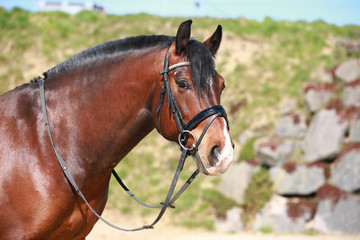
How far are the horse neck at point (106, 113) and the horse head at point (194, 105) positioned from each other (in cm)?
16

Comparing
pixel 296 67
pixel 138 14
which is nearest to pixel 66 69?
pixel 296 67

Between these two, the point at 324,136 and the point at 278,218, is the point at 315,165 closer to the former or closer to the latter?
the point at 324,136

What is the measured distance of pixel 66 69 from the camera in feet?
8.93

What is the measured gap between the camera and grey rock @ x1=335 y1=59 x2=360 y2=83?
11172mm

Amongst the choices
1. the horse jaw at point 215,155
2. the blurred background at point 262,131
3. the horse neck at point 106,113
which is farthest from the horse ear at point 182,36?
the blurred background at point 262,131

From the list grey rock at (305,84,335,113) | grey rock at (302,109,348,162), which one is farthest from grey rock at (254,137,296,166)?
grey rock at (305,84,335,113)

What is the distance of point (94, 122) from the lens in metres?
2.54

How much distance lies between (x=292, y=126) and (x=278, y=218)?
318 centimetres

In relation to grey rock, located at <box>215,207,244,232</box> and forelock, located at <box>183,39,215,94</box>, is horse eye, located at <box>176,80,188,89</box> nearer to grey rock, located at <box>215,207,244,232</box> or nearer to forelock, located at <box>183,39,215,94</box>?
forelock, located at <box>183,39,215,94</box>

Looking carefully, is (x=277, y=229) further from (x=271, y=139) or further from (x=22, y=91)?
(x=22, y=91)

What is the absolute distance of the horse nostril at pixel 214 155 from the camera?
85.2 inches

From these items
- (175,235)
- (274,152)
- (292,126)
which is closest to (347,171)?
(274,152)

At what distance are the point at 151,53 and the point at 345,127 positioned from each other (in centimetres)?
887

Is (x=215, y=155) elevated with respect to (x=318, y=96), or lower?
lower
